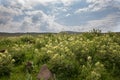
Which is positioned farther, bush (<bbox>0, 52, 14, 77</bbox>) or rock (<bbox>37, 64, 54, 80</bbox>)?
bush (<bbox>0, 52, 14, 77</bbox>)

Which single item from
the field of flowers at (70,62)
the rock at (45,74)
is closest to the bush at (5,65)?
the field of flowers at (70,62)

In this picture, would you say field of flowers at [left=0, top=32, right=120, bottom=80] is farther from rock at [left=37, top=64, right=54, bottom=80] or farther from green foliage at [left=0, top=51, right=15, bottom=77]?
rock at [left=37, top=64, right=54, bottom=80]

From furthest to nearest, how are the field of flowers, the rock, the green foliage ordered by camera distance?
the green foliage < the field of flowers < the rock

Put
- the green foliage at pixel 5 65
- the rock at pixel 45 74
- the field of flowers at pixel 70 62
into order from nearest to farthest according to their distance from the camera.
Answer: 1. the rock at pixel 45 74
2. the field of flowers at pixel 70 62
3. the green foliage at pixel 5 65

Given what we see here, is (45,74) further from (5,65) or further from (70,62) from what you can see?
(5,65)

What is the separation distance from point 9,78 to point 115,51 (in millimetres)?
6233

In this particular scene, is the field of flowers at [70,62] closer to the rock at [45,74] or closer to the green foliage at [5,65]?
the green foliage at [5,65]

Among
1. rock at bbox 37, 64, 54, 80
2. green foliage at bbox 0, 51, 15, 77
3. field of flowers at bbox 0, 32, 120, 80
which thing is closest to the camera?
rock at bbox 37, 64, 54, 80

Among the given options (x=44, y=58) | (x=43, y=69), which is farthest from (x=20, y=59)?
(x=43, y=69)

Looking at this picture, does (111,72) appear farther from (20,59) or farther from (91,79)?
(20,59)

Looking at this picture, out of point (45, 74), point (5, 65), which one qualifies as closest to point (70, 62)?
point (45, 74)

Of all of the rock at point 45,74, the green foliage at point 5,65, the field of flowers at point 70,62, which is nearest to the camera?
the rock at point 45,74

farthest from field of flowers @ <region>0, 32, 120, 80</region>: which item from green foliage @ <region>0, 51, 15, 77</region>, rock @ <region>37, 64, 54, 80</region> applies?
rock @ <region>37, 64, 54, 80</region>

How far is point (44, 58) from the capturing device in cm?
1656
